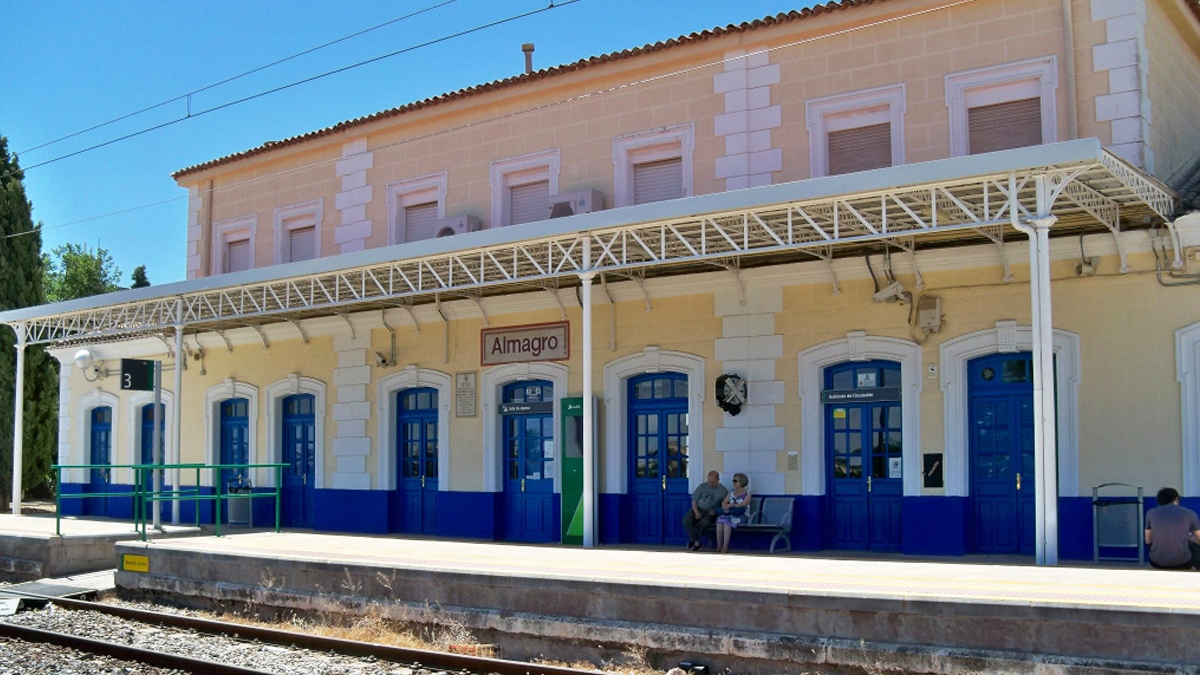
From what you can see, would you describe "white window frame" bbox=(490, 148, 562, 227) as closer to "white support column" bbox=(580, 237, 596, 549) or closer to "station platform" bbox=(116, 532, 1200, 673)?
"white support column" bbox=(580, 237, 596, 549)

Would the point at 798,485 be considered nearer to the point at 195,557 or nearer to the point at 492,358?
the point at 492,358

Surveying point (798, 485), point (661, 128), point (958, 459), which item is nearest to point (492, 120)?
point (661, 128)

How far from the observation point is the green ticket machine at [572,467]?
1538 centimetres

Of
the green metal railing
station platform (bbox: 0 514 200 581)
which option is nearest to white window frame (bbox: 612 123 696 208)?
the green metal railing

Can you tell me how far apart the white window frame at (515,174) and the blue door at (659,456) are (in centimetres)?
306

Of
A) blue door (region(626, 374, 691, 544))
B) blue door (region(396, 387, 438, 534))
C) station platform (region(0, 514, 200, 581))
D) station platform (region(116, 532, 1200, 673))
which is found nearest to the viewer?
station platform (region(116, 532, 1200, 673))

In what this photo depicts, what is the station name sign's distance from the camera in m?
13.3

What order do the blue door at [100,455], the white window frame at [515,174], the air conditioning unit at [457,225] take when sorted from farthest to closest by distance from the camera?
1. the blue door at [100,455]
2. the air conditioning unit at [457,225]
3. the white window frame at [515,174]

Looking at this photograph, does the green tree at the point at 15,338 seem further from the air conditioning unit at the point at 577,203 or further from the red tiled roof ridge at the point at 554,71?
the air conditioning unit at the point at 577,203

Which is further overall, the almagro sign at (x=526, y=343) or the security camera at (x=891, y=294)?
the almagro sign at (x=526, y=343)

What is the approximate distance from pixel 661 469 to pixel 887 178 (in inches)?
222

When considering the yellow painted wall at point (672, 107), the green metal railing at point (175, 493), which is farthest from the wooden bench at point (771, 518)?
the green metal railing at point (175, 493)

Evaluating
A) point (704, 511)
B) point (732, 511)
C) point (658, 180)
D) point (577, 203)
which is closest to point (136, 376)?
point (577, 203)

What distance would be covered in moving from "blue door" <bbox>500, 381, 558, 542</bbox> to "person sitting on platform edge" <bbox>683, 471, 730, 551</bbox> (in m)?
2.70
